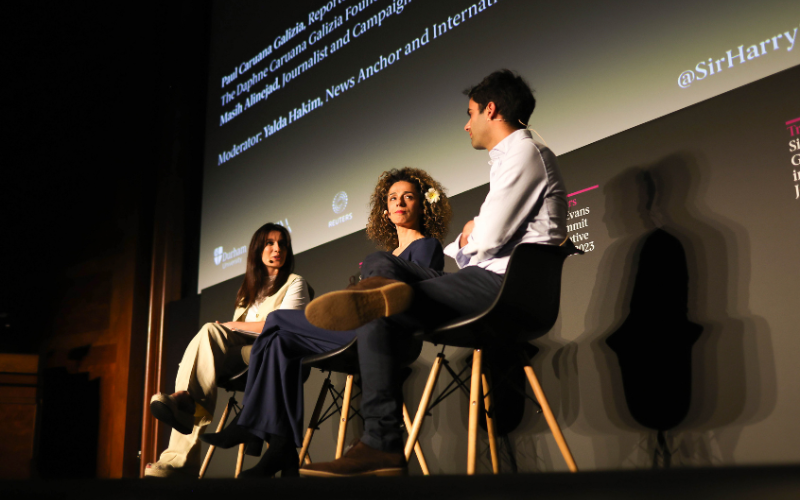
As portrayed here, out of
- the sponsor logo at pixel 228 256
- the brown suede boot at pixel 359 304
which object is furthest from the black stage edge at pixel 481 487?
the sponsor logo at pixel 228 256

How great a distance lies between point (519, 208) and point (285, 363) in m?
0.96

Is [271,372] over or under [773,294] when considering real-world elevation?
under

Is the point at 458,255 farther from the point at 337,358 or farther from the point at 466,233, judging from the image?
the point at 337,358

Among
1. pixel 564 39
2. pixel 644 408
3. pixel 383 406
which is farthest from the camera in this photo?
pixel 564 39

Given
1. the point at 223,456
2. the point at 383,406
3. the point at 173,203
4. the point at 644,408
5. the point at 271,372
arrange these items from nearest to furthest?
the point at 383,406 < the point at 644,408 < the point at 271,372 < the point at 223,456 < the point at 173,203

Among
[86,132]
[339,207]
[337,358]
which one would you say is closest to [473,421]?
[337,358]

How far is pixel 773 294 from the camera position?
182 centimetres

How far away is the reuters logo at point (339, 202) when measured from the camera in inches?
134

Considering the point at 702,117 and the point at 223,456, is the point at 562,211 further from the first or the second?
the point at 223,456

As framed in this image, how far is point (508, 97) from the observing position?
201 cm

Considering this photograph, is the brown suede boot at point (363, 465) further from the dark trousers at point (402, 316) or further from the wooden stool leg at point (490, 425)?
the wooden stool leg at point (490, 425)

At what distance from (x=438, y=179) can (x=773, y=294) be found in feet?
4.72

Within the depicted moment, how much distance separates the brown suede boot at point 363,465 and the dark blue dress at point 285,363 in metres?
0.63

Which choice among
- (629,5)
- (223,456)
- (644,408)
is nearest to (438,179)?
(629,5)
